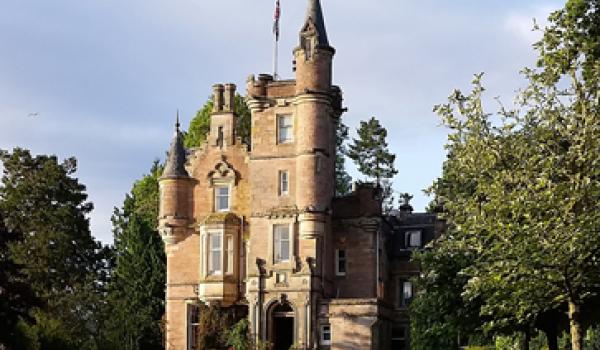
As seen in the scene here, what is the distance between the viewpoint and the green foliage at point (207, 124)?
6450 centimetres

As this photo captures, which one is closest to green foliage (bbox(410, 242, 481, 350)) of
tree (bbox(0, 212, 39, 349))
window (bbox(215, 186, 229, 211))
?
tree (bbox(0, 212, 39, 349))

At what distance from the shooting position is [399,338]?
54438 mm

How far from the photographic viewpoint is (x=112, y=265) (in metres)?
69.6

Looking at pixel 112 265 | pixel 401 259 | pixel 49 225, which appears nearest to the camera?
pixel 401 259

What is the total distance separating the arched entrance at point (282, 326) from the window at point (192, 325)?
175 inches

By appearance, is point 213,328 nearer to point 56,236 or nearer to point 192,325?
point 192,325

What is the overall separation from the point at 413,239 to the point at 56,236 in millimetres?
22444

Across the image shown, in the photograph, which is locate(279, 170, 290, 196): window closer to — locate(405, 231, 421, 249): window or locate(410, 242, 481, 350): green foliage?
locate(405, 231, 421, 249): window

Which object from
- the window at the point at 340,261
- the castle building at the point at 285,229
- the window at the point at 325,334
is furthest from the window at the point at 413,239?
the window at the point at 325,334

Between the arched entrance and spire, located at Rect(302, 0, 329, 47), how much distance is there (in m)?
13.1

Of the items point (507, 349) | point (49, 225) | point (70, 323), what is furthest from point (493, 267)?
point (49, 225)

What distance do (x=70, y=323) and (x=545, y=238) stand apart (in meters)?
39.5

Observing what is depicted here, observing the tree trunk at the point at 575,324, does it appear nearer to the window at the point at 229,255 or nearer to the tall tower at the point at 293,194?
the tall tower at the point at 293,194

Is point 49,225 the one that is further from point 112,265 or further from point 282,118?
point 282,118
